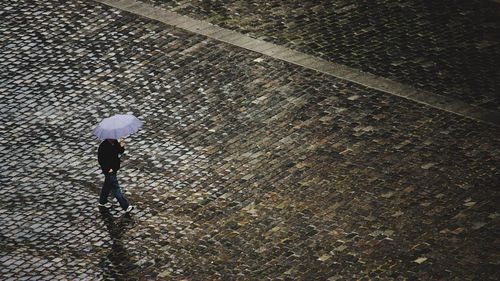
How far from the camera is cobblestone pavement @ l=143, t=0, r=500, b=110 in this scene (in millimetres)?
17156

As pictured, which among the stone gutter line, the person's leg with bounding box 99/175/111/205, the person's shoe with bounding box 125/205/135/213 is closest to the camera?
the person's leg with bounding box 99/175/111/205

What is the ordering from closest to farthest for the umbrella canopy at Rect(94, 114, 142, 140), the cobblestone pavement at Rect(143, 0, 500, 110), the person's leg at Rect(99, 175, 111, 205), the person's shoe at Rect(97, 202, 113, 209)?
the umbrella canopy at Rect(94, 114, 142, 140) → the person's leg at Rect(99, 175, 111, 205) → the person's shoe at Rect(97, 202, 113, 209) → the cobblestone pavement at Rect(143, 0, 500, 110)

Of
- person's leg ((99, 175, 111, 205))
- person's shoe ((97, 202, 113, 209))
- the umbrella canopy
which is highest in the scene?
the umbrella canopy

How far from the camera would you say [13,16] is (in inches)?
760

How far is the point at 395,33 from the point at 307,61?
70.3 inches

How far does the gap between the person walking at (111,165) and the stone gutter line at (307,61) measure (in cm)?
453

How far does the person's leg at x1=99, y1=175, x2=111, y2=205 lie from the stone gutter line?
15.4ft

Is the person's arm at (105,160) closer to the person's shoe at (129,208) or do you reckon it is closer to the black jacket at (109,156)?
the black jacket at (109,156)

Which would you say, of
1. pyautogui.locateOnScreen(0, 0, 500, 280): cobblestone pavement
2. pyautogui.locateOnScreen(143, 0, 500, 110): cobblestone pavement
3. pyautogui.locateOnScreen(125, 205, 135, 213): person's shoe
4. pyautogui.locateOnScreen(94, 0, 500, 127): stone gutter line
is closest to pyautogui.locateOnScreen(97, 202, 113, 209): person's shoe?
pyautogui.locateOnScreen(0, 0, 500, 280): cobblestone pavement

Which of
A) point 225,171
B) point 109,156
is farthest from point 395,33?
point 109,156

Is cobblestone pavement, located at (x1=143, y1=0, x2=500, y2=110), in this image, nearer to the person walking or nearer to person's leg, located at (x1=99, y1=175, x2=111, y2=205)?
the person walking

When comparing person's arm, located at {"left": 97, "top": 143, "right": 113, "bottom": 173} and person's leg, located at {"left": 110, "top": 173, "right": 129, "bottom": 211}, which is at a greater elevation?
person's arm, located at {"left": 97, "top": 143, "right": 113, "bottom": 173}

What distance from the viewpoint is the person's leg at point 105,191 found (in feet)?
45.6

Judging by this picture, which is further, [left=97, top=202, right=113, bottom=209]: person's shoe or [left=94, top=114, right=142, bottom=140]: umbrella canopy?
[left=97, top=202, right=113, bottom=209]: person's shoe
